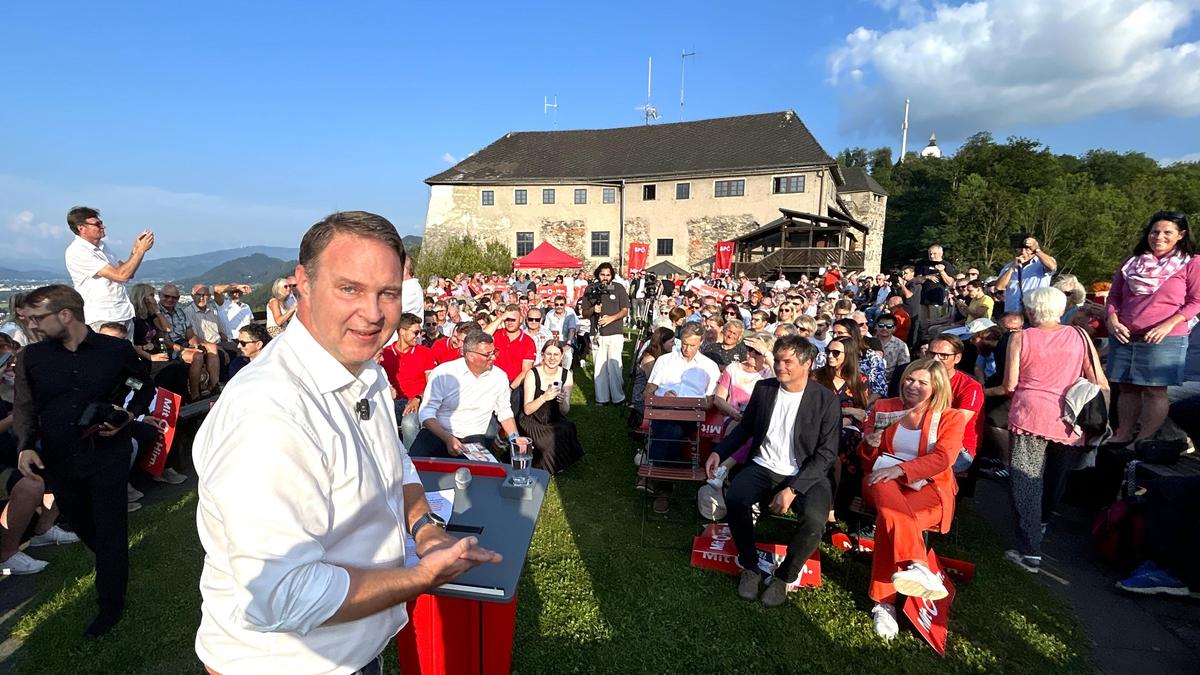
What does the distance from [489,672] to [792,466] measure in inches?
112

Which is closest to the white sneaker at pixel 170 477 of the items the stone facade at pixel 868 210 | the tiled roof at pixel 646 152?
the tiled roof at pixel 646 152

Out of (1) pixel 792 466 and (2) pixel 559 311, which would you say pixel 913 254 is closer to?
(2) pixel 559 311

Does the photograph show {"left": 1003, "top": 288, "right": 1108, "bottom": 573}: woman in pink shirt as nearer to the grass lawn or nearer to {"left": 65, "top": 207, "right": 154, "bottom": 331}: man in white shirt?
the grass lawn

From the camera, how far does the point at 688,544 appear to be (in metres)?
4.70

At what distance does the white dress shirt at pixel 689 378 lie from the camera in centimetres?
607

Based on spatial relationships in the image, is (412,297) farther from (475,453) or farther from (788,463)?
(788,463)

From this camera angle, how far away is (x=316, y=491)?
1225 millimetres

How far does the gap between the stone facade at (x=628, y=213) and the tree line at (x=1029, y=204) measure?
15.8 metres

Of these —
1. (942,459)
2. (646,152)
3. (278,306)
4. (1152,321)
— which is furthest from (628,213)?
(942,459)

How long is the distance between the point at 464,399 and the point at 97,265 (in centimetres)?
368

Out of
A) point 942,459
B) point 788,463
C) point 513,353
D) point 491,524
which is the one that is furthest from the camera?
point 513,353

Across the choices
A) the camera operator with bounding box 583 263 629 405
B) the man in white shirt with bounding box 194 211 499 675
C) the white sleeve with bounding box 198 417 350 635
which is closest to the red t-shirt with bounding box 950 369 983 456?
the man in white shirt with bounding box 194 211 499 675

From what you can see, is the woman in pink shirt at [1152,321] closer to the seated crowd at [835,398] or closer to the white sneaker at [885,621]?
the seated crowd at [835,398]

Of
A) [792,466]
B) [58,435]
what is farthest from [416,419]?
[792,466]
